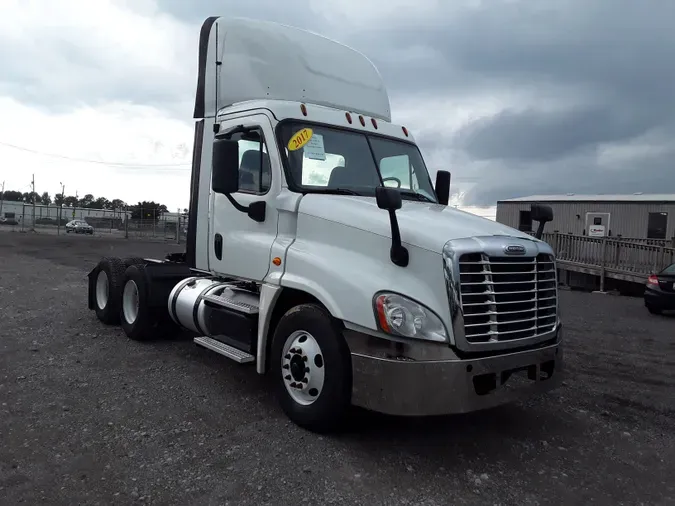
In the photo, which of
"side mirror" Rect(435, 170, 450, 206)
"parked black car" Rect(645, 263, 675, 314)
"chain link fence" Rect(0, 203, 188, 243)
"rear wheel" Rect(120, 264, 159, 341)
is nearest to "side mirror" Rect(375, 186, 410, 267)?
"side mirror" Rect(435, 170, 450, 206)

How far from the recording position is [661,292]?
12195mm

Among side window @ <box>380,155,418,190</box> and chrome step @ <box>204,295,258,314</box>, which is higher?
side window @ <box>380,155,418,190</box>

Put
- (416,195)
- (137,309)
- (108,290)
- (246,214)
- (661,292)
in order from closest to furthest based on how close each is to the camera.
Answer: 1. (246,214)
2. (416,195)
3. (137,309)
4. (108,290)
5. (661,292)

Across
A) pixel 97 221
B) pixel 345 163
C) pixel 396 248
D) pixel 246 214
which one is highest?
pixel 345 163

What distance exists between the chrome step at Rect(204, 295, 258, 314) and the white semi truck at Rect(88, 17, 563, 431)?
0.07 ft

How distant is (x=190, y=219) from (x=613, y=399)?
16.2 ft

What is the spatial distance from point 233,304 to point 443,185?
8.79 feet

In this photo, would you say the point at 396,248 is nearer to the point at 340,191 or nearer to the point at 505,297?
the point at 505,297

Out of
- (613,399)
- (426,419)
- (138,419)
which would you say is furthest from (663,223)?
(138,419)

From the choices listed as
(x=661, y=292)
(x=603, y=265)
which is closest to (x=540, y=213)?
(x=661, y=292)

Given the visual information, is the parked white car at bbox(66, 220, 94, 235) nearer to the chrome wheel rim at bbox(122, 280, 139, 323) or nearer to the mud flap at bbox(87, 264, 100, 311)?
the mud flap at bbox(87, 264, 100, 311)

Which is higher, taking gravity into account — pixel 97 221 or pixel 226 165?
pixel 226 165

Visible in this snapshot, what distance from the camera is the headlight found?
3812 millimetres

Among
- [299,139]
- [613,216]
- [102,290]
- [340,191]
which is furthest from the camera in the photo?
[613,216]
